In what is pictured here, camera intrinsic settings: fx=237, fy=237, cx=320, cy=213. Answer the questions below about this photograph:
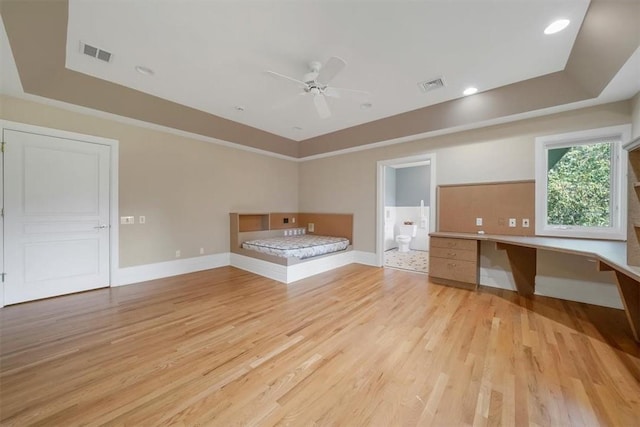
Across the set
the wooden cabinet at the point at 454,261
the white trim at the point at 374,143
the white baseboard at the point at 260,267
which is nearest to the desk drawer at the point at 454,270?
the wooden cabinet at the point at 454,261

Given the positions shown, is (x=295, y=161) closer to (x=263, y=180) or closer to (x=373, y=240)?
(x=263, y=180)

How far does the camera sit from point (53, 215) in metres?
3.15

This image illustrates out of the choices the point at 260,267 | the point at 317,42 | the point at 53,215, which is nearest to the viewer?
the point at 317,42

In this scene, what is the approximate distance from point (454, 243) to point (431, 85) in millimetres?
2267

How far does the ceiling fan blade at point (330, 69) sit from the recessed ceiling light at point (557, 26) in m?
1.82

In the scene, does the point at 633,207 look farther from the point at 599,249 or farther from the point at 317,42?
the point at 317,42

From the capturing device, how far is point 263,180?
5645 millimetres

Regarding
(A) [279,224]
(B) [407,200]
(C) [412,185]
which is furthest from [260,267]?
(C) [412,185]

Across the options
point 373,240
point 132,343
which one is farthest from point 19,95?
point 373,240

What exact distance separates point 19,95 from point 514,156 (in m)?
6.54

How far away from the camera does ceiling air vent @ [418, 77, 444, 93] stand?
9.84 ft

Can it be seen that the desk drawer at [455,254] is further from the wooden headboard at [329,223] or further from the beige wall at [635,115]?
the beige wall at [635,115]

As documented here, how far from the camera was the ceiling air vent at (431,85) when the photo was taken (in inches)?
118

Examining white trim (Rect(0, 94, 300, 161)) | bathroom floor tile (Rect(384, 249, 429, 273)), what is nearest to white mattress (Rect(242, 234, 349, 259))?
bathroom floor tile (Rect(384, 249, 429, 273))
